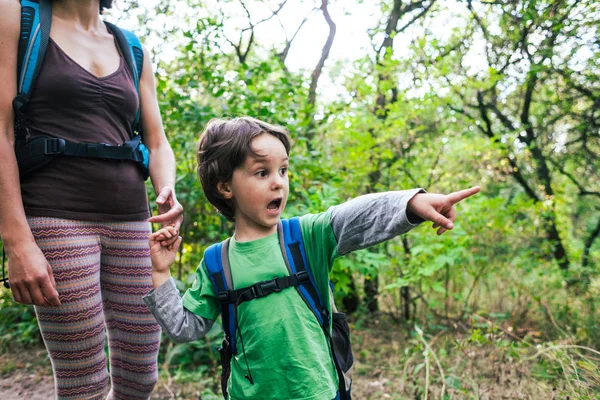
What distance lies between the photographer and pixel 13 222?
51.4 inches

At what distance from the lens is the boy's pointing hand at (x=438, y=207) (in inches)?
42.2

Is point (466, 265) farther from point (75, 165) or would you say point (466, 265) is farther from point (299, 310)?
point (75, 165)

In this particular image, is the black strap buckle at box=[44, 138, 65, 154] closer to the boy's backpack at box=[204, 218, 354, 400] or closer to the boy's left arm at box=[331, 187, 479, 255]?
the boy's backpack at box=[204, 218, 354, 400]

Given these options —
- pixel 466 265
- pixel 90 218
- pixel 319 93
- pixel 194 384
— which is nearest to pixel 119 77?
pixel 90 218

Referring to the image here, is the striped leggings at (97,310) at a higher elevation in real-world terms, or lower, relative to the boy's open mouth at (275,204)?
lower

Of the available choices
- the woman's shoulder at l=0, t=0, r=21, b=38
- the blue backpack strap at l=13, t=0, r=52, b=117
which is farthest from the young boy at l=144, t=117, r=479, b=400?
the woman's shoulder at l=0, t=0, r=21, b=38

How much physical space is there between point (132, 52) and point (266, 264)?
1046 mm

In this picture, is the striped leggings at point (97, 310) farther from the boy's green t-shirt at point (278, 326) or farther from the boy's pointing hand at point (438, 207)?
the boy's pointing hand at point (438, 207)

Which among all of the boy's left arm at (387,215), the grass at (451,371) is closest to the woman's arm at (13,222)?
the boy's left arm at (387,215)

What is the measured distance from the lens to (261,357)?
1.35m

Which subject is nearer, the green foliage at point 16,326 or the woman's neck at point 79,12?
the woman's neck at point 79,12

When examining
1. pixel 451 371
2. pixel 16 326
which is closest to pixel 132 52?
pixel 451 371

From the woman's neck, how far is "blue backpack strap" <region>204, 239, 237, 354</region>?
0.98 m

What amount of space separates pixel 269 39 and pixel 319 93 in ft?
8.10
